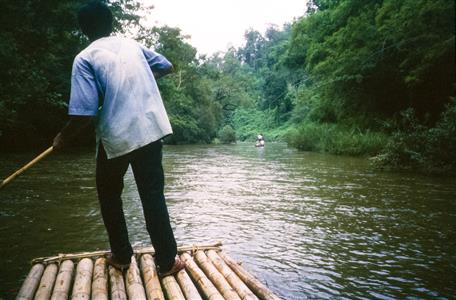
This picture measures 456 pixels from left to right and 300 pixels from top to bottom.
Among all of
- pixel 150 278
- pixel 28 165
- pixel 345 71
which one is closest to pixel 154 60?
pixel 28 165

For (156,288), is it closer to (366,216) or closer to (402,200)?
(366,216)

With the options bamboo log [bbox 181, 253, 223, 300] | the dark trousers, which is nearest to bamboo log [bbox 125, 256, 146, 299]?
the dark trousers

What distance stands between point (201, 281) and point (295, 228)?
2330 mm

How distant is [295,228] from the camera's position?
4773mm

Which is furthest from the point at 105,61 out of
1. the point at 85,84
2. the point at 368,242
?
the point at 368,242

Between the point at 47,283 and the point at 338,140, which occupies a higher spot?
the point at 338,140

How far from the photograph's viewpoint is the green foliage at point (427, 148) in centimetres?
898

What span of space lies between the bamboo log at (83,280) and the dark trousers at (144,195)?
23cm

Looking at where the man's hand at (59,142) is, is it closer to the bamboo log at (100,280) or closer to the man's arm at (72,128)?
the man's arm at (72,128)

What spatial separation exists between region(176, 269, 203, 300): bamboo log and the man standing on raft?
0.07 m

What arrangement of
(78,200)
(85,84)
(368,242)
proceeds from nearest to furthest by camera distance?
1. (85,84)
2. (368,242)
3. (78,200)

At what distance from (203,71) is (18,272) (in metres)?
36.2

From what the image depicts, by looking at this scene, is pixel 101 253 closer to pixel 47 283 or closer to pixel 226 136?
pixel 47 283

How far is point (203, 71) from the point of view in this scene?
38438mm
